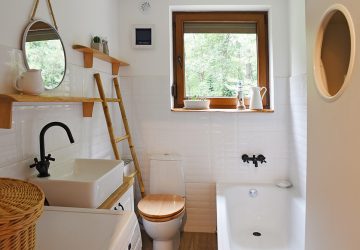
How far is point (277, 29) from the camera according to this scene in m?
2.53

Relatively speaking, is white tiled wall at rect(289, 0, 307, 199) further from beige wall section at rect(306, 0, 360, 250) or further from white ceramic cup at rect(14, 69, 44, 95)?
white ceramic cup at rect(14, 69, 44, 95)

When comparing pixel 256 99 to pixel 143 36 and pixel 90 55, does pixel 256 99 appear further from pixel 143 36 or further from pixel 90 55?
pixel 90 55

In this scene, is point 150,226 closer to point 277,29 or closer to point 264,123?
point 264,123

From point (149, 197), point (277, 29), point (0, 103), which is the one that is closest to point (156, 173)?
point (149, 197)

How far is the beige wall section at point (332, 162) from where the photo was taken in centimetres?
101

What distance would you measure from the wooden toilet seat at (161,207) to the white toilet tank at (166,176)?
0.45 ft

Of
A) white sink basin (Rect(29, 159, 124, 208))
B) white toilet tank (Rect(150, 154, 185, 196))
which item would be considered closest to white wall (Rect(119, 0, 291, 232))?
white toilet tank (Rect(150, 154, 185, 196))

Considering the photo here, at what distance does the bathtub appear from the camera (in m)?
2.20

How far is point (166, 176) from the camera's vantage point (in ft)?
8.31

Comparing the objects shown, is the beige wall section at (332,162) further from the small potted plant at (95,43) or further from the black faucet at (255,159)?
the small potted plant at (95,43)

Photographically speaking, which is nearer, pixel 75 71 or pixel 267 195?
pixel 75 71

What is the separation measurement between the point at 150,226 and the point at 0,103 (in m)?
1.36

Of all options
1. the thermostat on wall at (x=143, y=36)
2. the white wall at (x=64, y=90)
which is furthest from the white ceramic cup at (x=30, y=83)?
the thermostat on wall at (x=143, y=36)

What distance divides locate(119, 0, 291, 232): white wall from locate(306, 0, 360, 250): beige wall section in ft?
3.74
